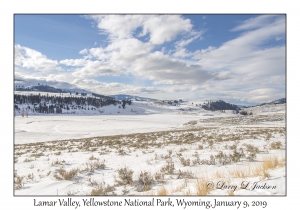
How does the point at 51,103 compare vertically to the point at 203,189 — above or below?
above

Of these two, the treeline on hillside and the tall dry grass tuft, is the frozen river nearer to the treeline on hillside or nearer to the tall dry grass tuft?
the tall dry grass tuft

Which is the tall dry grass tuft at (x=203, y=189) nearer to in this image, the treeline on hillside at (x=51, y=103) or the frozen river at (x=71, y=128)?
the frozen river at (x=71, y=128)

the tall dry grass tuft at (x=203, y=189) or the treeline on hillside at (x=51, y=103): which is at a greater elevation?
the treeline on hillside at (x=51, y=103)

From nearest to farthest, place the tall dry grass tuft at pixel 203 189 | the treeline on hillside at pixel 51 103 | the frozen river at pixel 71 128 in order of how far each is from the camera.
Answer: the tall dry grass tuft at pixel 203 189
the frozen river at pixel 71 128
the treeline on hillside at pixel 51 103

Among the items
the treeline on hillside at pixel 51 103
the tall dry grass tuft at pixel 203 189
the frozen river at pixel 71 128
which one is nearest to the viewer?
the tall dry grass tuft at pixel 203 189

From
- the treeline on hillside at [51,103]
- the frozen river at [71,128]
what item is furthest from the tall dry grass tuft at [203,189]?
the treeline on hillside at [51,103]

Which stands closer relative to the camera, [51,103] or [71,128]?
[71,128]

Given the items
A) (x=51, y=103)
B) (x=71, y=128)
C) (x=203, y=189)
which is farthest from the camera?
(x=51, y=103)

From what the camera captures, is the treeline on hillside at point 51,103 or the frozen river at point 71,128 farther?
the treeline on hillside at point 51,103

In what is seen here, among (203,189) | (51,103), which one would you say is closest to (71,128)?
(203,189)

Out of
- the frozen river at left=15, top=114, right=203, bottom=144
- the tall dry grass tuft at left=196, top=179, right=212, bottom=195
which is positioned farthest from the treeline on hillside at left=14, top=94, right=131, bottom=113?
the tall dry grass tuft at left=196, top=179, right=212, bottom=195

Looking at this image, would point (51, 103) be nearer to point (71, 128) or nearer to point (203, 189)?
point (71, 128)

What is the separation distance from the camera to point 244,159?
7.92 metres
